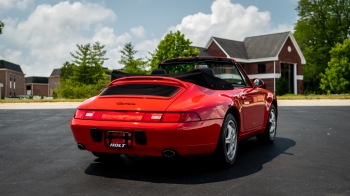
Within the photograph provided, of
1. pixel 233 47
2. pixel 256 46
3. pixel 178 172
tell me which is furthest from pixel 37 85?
pixel 178 172

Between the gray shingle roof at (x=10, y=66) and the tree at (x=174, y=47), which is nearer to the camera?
the tree at (x=174, y=47)

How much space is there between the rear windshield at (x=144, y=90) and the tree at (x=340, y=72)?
141 ft

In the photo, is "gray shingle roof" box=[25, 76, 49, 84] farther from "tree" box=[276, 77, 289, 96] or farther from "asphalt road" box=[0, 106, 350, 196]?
"asphalt road" box=[0, 106, 350, 196]

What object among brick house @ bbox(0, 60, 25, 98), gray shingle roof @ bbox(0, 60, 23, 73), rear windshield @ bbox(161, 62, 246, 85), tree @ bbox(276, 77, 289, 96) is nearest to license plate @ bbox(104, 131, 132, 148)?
rear windshield @ bbox(161, 62, 246, 85)

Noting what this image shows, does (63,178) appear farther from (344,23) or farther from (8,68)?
(8,68)

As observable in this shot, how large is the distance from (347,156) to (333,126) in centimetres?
465

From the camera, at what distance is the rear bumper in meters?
4.45

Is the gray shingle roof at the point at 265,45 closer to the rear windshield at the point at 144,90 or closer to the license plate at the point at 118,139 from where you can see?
the rear windshield at the point at 144,90

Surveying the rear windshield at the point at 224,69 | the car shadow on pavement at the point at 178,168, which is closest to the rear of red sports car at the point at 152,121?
the car shadow on pavement at the point at 178,168

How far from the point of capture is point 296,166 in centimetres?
537

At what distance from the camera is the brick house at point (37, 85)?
445ft

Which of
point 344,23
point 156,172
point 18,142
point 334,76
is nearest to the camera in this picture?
point 156,172

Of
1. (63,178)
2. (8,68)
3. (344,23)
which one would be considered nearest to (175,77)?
(63,178)

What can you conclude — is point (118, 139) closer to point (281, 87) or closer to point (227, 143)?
point (227, 143)
